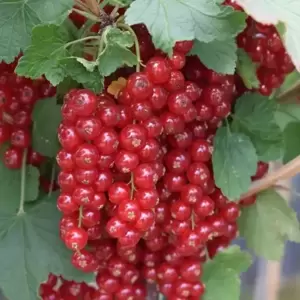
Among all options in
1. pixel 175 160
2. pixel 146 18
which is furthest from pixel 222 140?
pixel 146 18

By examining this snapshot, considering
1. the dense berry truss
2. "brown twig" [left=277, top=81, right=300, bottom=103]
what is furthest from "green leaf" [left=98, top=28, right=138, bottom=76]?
"brown twig" [left=277, top=81, right=300, bottom=103]

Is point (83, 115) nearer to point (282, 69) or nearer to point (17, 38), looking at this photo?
point (17, 38)

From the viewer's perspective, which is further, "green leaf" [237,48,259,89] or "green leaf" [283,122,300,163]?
"green leaf" [283,122,300,163]

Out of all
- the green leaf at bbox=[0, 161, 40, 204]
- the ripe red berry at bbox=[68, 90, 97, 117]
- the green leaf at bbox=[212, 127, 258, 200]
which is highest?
the ripe red berry at bbox=[68, 90, 97, 117]

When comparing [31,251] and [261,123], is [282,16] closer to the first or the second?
[261,123]

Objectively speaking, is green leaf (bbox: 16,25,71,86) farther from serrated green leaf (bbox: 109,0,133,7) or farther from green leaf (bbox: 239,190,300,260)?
green leaf (bbox: 239,190,300,260)

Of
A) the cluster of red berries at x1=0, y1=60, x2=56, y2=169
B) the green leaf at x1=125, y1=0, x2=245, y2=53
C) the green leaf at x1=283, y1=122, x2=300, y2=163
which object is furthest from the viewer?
the green leaf at x1=283, y1=122, x2=300, y2=163
